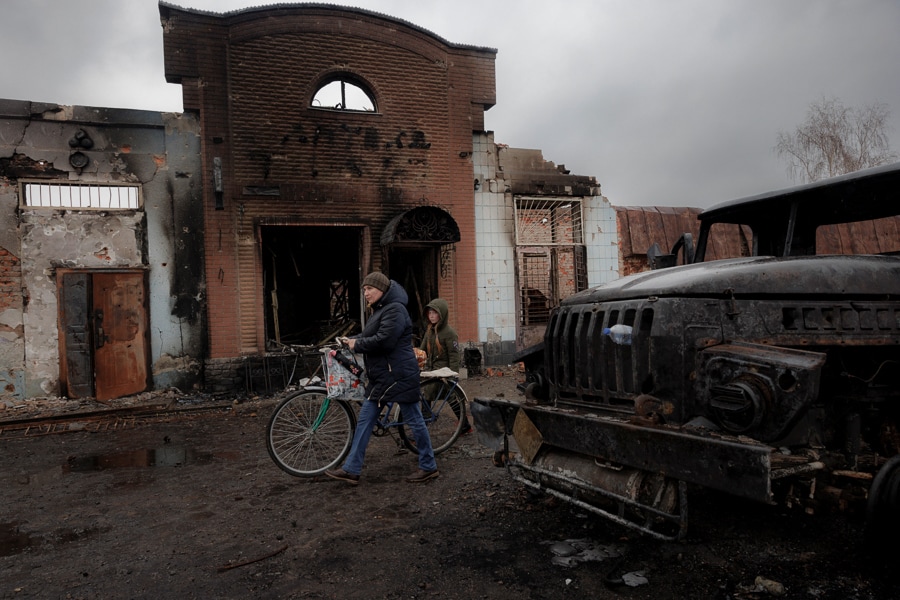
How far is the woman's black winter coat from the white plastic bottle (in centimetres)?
218

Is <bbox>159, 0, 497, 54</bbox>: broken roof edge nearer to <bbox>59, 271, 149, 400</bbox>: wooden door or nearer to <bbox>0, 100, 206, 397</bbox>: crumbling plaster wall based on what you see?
<bbox>0, 100, 206, 397</bbox>: crumbling plaster wall

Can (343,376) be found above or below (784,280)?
below

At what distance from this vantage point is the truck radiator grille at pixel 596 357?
3.19 metres

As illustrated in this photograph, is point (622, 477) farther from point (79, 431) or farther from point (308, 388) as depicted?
point (79, 431)

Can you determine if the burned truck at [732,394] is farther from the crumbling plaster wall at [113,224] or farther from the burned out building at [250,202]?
the crumbling plaster wall at [113,224]

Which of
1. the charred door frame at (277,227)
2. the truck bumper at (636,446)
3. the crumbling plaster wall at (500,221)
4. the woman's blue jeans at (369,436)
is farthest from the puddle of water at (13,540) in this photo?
the crumbling plaster wall at (500,221)

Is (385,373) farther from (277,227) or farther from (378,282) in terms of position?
(277,227)

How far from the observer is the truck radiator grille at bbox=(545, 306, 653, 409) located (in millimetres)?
3189

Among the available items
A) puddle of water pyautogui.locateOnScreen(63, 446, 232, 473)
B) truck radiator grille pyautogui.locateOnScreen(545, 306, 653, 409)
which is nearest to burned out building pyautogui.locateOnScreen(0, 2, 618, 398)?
puddle of water pyautogui.locateOnScreen(63, 446, 232, 473)

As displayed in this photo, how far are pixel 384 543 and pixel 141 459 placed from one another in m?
4.07

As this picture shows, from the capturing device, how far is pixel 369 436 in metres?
4.93

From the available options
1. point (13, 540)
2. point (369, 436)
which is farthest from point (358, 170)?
point (13, 540)

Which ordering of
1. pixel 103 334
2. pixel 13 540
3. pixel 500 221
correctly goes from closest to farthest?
1. pixel 13 540
2. pixel 103 334
3. pixel 500 221

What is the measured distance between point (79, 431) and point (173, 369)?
2.37 m
